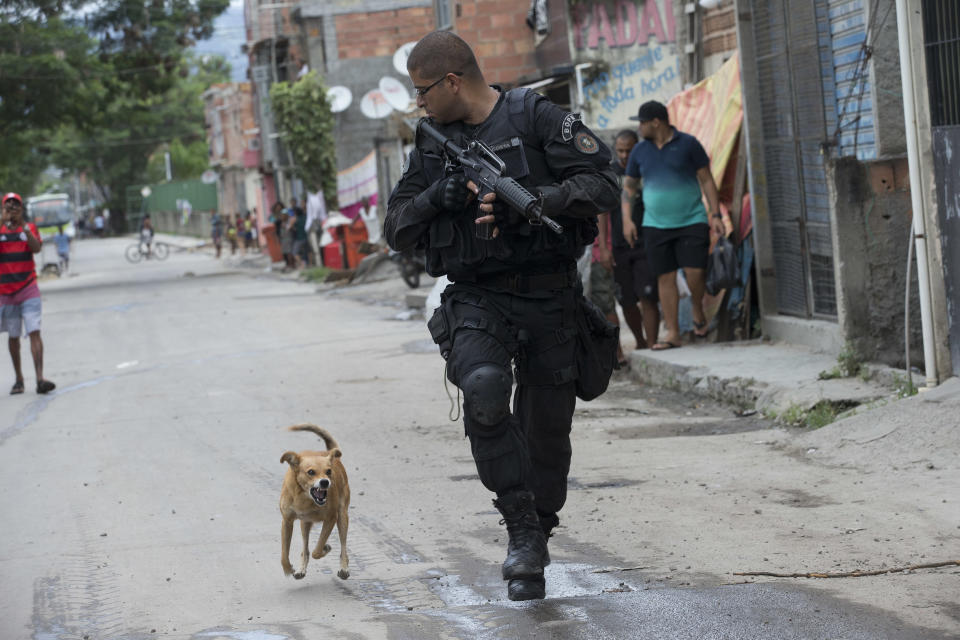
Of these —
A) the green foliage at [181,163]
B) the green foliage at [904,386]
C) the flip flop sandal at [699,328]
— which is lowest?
the green foliage at [904,386]

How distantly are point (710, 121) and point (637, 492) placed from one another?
610 centimetres

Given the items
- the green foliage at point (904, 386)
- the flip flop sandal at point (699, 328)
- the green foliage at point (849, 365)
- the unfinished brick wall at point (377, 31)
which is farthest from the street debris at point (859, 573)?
the unfinished brick wall at point (377, 31)

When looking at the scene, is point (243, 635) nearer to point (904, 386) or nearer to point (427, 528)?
point (427, 528)

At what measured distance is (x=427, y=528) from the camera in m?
5.71

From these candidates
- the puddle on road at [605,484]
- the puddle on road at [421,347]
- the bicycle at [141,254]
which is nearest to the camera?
the puddle on road at [605,484]

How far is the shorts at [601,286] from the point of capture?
1075cm

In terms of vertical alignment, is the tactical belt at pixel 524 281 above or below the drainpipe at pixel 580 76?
below

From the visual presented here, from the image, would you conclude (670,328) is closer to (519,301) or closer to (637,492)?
A: (637,492)

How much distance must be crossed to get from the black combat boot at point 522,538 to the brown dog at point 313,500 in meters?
0.82

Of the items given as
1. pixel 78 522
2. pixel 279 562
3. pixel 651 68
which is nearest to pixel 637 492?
pixel 279 562

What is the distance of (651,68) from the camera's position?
54.3ft

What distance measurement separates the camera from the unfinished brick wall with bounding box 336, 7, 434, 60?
37.3 m

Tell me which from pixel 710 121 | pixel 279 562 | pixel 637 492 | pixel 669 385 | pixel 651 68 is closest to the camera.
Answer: pixel 279 562

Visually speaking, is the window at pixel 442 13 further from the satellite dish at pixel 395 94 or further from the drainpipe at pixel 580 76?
the drainpipe at pixel 580 76
